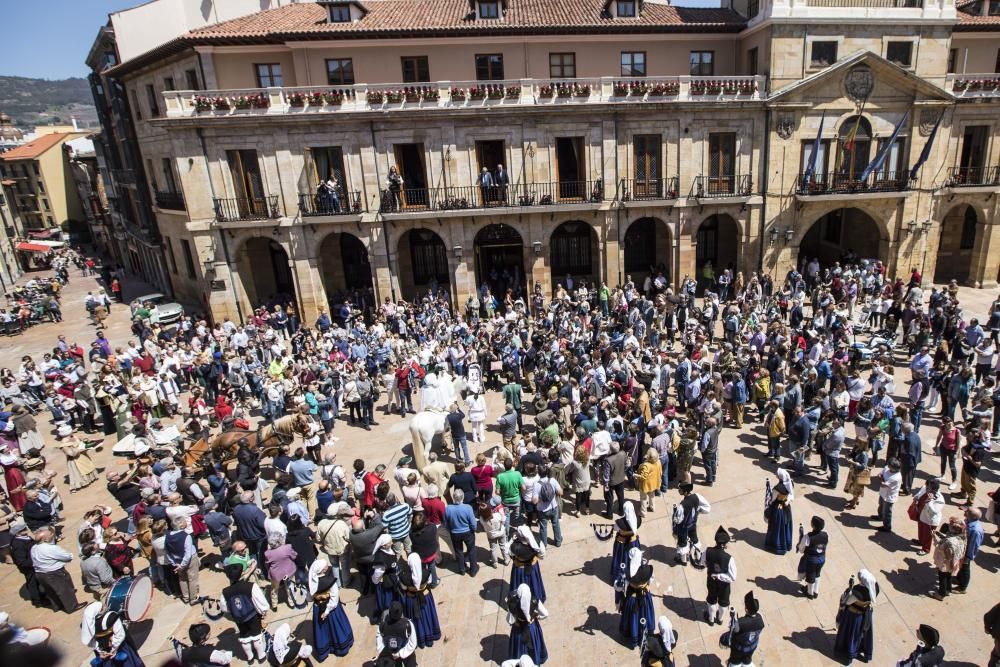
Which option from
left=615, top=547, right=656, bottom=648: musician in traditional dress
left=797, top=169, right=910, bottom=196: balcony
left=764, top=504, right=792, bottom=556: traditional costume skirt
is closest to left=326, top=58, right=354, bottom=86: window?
left=797, top=169, right=910, bottom=196: balcony

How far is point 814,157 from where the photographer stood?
24391 mm

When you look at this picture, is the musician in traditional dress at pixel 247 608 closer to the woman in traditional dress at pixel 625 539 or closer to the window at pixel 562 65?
the woman in traditional dress at pixel 625 539

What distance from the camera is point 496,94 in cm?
2353

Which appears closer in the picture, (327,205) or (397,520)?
(397,520)

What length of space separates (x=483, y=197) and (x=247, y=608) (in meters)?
19.6

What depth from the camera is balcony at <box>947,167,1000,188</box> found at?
26.2 metres

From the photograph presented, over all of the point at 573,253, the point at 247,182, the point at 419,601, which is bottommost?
the point at 419,601

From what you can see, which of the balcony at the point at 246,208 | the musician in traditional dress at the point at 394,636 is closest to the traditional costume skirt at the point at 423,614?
the musician in traditional dress at the point at 394,636

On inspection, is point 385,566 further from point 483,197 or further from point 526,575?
point 483,197

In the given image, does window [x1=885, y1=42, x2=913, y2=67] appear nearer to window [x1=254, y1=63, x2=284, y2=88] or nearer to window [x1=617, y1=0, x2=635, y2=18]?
window [x1=617, y1=0, x2=635, y2=18]

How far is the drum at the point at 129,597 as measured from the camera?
778 centimetres

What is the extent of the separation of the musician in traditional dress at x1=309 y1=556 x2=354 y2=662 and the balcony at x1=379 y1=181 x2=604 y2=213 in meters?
18.0

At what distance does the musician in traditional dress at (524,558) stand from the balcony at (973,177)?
28.3 meters

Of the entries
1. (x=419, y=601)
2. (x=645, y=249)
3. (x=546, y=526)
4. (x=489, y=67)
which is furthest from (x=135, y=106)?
(x=419, y=601)
